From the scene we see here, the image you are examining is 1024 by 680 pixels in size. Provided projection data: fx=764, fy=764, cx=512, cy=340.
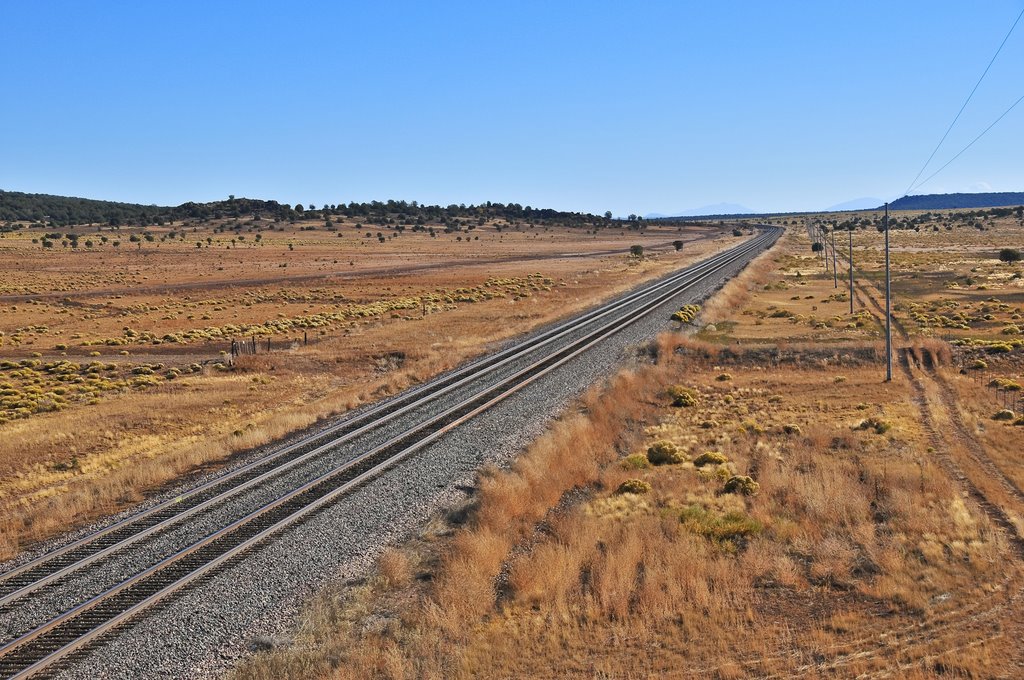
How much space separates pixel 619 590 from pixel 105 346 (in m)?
40.5

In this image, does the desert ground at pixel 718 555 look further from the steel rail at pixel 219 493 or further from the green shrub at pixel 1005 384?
the steel rail at pixel 219 493

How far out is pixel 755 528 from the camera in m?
15.1

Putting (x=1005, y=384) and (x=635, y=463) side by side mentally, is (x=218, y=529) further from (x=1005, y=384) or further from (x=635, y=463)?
(x=1005, y=384)

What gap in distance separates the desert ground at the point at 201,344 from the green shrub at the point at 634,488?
10.4m

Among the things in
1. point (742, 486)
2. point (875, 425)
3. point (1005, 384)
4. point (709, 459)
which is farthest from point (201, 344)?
point (1005, 384)

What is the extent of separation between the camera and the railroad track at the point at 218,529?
11.1m

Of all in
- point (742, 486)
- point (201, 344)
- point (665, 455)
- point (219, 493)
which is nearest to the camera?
point (219, 493)

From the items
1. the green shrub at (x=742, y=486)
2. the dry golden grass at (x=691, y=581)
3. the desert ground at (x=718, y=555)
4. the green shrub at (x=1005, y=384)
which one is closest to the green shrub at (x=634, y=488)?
the desert ground at (x=718, y=555)

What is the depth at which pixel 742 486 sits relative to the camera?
17891 millimetres

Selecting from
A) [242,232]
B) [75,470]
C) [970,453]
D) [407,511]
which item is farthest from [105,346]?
[242,232]

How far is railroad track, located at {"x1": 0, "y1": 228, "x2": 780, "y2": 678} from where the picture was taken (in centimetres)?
1111

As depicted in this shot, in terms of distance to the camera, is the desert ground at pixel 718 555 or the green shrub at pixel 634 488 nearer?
the desert ground at pixel 718 555

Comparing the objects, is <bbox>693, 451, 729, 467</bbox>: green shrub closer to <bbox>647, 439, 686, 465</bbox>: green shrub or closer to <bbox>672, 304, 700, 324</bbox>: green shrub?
<bbox>647, 439, 686, 465</bbox>: green shrub

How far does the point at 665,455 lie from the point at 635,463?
1.03m
